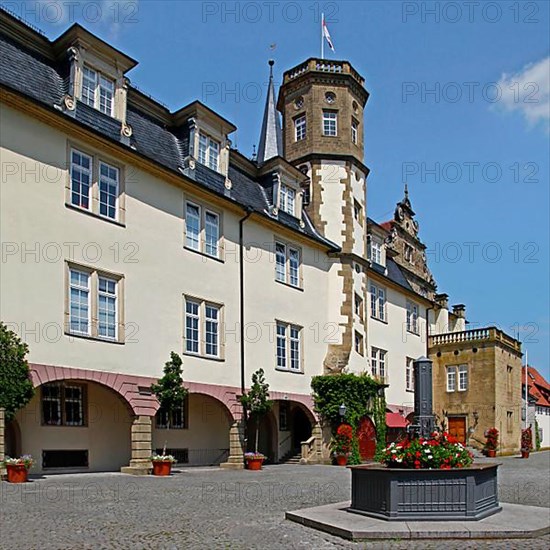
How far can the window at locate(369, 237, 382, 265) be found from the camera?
35906mm

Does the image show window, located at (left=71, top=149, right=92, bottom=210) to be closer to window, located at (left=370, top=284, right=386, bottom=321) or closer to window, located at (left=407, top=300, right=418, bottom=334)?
window, located at (left=370, top=284, right=386, bottom=321)

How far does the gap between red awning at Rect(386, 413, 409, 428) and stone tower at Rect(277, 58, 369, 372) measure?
11.2ft

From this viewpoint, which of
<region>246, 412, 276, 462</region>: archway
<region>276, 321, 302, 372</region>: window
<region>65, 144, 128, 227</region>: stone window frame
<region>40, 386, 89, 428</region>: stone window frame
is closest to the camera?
<region>65, 144, 128, 227</region>: stone window frame

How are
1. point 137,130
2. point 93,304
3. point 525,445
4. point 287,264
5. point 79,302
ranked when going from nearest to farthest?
point 79,302, point 93,304, point 137,130, point 287,264, point 525,445

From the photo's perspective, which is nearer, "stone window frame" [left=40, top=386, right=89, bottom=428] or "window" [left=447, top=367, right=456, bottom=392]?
"stone window frame" [left=40, top=386, right=89, bottom=428]

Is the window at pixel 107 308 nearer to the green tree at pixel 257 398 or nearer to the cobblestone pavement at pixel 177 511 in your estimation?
the cobblestone pavement at pixel 177 511

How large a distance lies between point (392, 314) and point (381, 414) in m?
7.97

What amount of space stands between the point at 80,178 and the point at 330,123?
48.5ft

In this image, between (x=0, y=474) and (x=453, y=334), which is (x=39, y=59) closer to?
(x=0, y=474)

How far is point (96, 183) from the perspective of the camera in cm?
1912

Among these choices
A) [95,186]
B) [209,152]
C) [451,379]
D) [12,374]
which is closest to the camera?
[12,374]

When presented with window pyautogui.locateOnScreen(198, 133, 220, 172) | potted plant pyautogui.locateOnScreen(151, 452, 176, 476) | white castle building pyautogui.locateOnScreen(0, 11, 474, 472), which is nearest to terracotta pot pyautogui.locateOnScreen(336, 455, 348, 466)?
white castle building pyautogui.locateOnScreen(0, 11, 474, 472)

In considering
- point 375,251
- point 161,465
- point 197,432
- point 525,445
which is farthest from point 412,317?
point 161,465

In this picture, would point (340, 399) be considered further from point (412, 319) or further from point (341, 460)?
point (412, 319)
